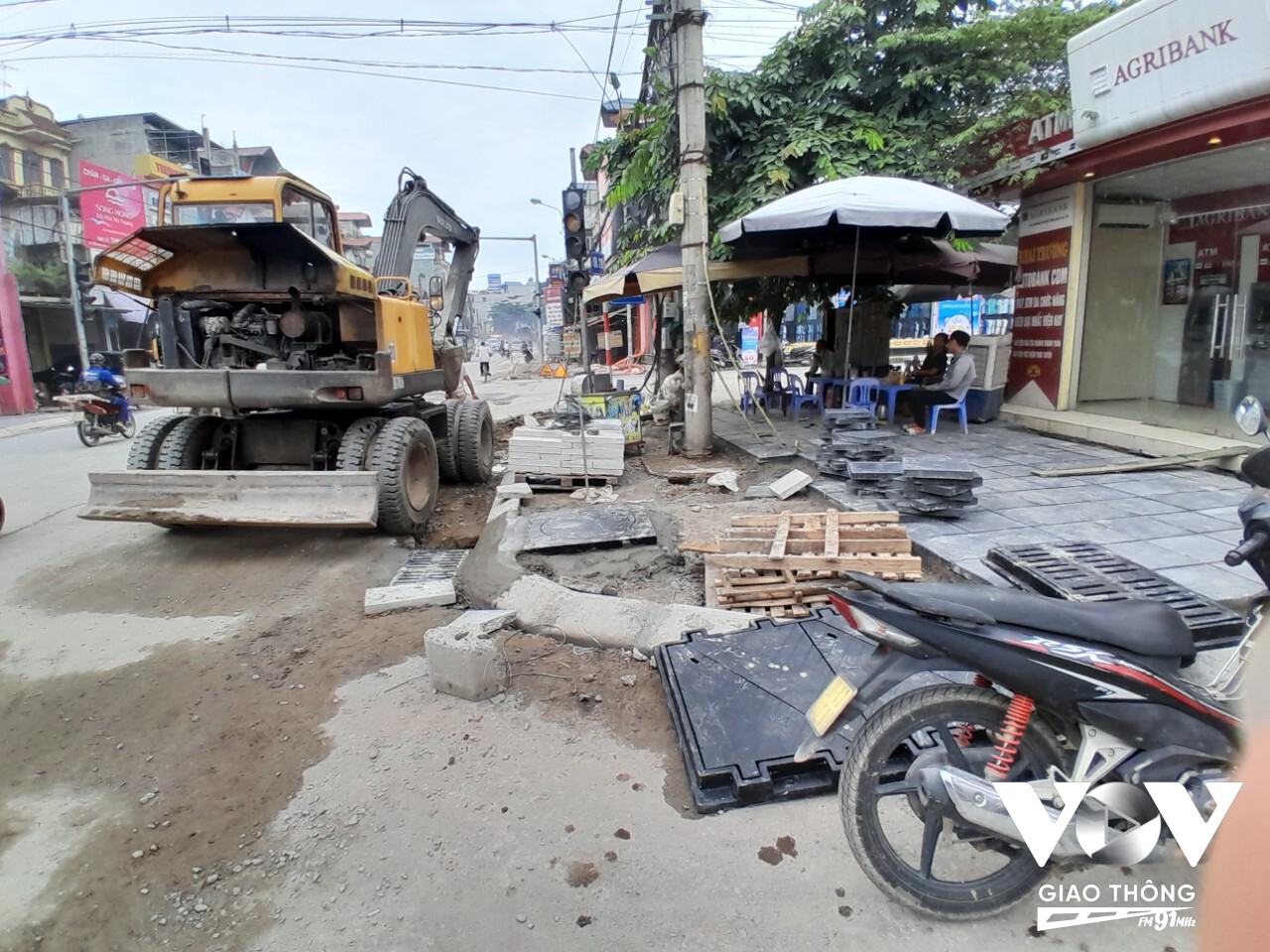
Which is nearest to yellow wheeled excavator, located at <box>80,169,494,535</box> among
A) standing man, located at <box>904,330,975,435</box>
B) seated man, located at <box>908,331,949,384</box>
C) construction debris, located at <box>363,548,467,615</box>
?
construction debris, located at <box>363,548,467,615</box>

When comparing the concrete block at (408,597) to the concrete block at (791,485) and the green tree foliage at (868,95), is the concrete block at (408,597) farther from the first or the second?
the green tree foliage at (868,95)

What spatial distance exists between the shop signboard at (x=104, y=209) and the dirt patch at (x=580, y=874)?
969 inches

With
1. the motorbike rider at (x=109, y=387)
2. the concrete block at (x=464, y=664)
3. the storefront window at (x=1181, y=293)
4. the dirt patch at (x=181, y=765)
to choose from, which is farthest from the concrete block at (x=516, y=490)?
the motorbike rider at (x=109, y=387)

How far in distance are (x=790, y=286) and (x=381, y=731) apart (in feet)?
34.0

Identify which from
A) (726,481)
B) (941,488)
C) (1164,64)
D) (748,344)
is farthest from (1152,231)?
(748,344)

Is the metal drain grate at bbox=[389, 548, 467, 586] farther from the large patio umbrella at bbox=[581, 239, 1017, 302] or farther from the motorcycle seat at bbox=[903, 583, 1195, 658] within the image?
the large patio umbrella at bbox=[581, 239, 1017, 302]

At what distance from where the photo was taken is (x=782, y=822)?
254cm

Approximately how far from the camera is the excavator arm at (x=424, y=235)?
816 cm

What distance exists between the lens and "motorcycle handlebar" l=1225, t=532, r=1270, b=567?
7.02ft

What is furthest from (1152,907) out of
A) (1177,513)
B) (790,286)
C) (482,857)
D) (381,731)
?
(790,286)

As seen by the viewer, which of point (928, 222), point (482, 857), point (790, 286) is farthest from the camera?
point (790, 286)

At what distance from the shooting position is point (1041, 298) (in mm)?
8844

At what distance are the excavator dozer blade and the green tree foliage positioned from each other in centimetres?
663

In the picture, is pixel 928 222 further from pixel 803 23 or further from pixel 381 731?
pixel 381 731
